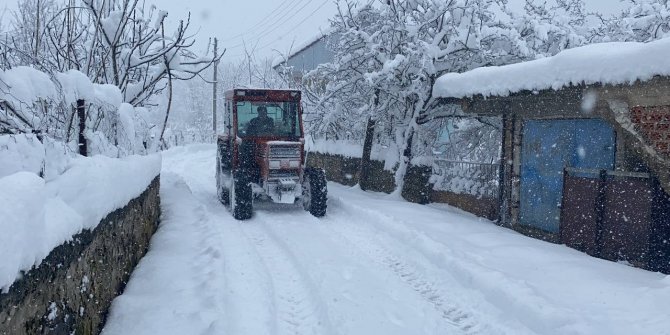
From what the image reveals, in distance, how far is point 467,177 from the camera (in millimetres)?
10992

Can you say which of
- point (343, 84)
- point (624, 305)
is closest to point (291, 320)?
point (624, 305)

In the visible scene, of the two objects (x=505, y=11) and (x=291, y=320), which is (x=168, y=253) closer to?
(x=291, y=320)

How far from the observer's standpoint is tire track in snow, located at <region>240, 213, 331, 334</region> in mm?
4598

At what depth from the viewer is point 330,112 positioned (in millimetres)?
15375

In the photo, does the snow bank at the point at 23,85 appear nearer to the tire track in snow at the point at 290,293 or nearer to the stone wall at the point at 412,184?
the tire track in snow at the point at 290,293

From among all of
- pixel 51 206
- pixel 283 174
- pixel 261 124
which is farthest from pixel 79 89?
pixel 261 124

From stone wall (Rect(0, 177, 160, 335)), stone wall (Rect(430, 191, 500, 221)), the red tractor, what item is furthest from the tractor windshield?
stone wall (Rect(0, 177, 160, 335))

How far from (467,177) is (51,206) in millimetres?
9064

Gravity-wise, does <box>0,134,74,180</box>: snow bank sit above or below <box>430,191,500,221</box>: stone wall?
above

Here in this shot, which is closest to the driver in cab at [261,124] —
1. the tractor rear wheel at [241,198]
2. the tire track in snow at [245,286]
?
the tractor rear wheel at [241,198]

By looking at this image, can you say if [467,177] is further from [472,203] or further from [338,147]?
[338,147]

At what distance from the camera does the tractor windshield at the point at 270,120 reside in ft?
35.2

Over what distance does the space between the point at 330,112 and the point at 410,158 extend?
137 inches

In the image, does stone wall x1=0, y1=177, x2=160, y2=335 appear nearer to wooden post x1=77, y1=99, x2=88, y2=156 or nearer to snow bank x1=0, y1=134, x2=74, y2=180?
snow bank x1=0, y1=134, x2=74, y2=180
